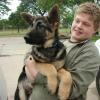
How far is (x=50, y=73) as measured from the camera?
365 centimetres

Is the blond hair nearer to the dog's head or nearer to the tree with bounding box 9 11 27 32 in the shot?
the dog's head

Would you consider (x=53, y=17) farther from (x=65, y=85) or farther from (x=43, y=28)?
(x=65, y=85)

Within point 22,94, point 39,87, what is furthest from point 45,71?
point 22,94

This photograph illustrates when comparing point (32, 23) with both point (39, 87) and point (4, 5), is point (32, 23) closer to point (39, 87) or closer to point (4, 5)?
point (39, 87)

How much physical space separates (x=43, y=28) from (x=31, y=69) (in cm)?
48

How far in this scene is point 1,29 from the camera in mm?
78438

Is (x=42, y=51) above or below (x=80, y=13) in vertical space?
below

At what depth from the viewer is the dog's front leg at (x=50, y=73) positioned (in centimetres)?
358

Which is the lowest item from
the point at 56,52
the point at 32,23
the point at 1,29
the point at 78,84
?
the point at 1,29

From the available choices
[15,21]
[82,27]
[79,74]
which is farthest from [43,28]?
[15,21]

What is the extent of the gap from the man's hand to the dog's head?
194 mm

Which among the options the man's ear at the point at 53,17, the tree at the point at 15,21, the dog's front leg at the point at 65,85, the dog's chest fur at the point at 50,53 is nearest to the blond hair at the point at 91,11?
the man's ear at the point at 53,17

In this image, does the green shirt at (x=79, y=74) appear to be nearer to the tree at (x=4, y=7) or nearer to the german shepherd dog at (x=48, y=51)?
the german shepherd dog at (x=48, y=51)

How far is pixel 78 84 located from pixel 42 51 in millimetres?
542
